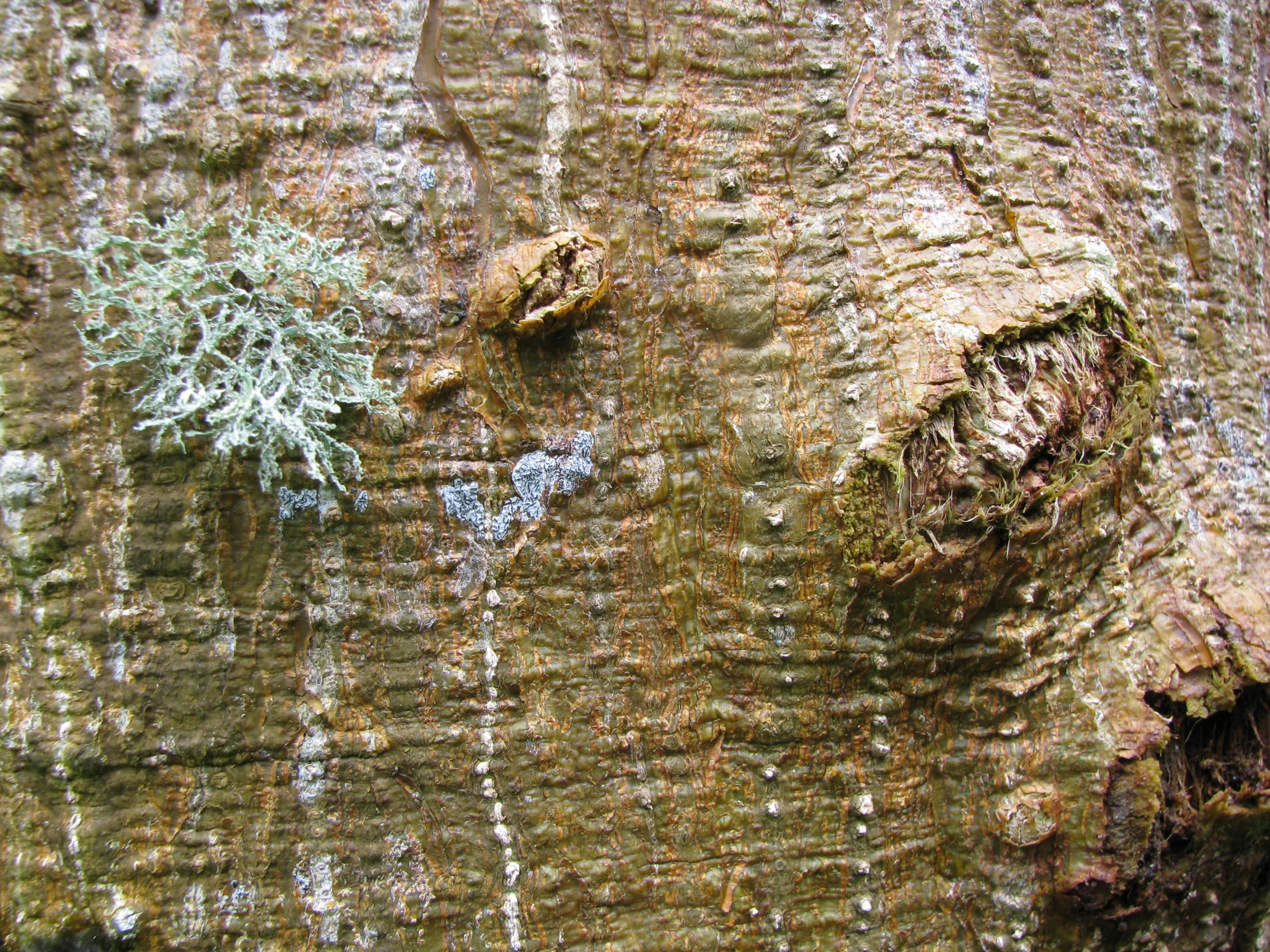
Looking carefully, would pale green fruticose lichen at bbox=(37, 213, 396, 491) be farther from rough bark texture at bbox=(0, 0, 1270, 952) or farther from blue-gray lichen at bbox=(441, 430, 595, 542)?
blue-gray lichen at bbox=(441, 430, 595, 542)

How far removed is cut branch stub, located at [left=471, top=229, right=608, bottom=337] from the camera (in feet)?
4.44

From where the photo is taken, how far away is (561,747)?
4.66 ft

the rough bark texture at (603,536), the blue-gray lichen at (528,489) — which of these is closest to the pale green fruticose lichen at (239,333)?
the rough bark texture at (603,536)

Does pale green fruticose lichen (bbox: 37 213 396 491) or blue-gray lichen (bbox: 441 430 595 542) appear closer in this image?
pale green fruticose lichen (bbox: 37 213 396 491)

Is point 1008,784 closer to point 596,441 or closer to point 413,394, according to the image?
point 596,441

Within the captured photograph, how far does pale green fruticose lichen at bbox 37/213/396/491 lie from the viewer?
4.18 feet

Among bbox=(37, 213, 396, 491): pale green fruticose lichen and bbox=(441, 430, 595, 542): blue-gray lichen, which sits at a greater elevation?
bbox=(37, 213, 396, 491): pale green fruticose lichen

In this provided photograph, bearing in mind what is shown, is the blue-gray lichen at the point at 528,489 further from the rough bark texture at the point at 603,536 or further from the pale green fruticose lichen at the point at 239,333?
the pale green fruticose lichen at the point at 239,333

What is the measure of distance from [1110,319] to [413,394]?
1.31 meters

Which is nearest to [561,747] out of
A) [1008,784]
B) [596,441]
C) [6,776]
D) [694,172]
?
[596,441]

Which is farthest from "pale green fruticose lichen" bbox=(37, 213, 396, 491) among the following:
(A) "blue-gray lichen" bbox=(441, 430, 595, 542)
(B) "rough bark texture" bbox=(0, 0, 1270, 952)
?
(A) "blue-gray lichen" bbox=(441, 430, 595, 542)

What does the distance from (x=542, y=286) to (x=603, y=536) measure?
1.52 feet

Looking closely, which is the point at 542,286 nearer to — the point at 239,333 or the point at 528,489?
the point at 528,489

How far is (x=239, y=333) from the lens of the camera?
4.33 feet
